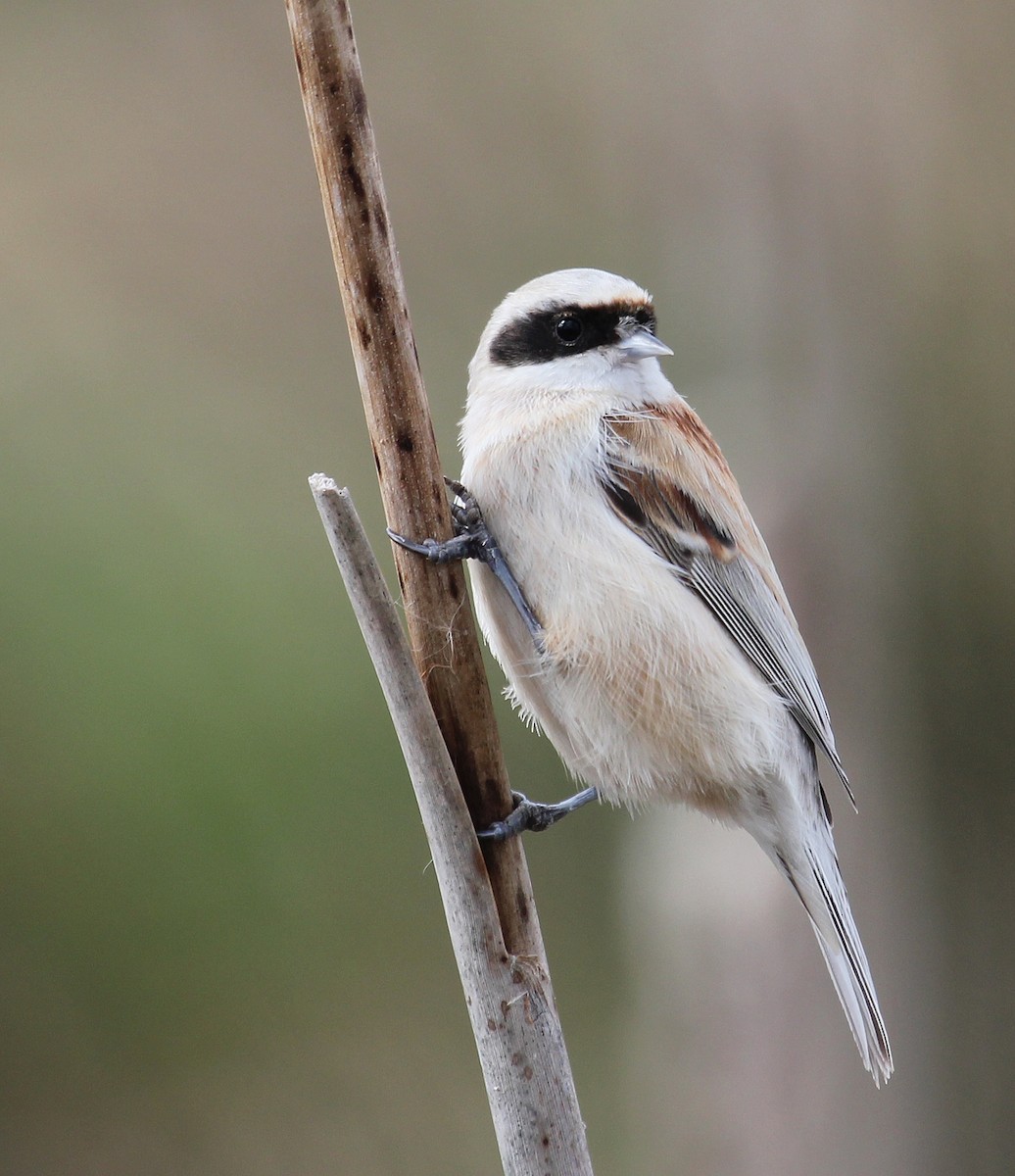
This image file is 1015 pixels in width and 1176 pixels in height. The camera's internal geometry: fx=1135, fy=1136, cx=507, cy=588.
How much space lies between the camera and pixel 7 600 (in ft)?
9.45

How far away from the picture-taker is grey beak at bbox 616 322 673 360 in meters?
1.55

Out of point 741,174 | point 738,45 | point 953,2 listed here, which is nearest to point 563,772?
point 741,174

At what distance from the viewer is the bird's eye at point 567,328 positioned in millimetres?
1568

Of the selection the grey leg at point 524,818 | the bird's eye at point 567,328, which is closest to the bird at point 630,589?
the bird's eye at point 567,328

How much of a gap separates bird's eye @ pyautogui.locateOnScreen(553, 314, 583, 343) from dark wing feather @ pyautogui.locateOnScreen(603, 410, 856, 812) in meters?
0.13

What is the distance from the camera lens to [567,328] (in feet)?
5.17

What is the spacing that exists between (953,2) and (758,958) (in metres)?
2.73

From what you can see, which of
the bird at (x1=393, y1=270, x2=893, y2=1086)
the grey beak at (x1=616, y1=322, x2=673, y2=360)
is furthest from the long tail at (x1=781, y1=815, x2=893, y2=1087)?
the grey beak at (x1=616, y1=322, x2=673, y2=360)

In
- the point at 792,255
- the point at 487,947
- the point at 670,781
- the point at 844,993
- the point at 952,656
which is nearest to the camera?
the point at 487,947

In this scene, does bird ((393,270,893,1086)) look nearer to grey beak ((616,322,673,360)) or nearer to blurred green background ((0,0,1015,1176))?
grey beak ((616,322,673,360))

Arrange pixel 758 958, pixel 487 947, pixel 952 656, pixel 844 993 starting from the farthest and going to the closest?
pixel 952 656 < pixel 758 958 < pixel 844 993 < pixel 487 947

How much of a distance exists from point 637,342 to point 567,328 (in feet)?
0.32

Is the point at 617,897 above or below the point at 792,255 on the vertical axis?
below

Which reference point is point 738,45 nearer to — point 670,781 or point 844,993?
point 670,781
